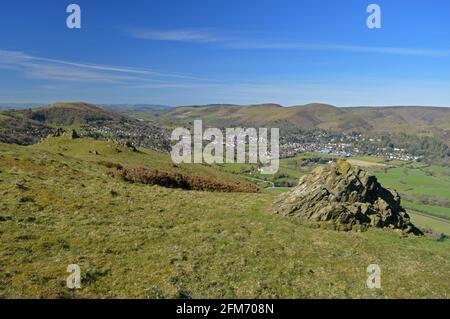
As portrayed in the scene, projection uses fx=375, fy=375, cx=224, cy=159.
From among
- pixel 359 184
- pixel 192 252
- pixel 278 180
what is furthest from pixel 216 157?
pixel 192 252

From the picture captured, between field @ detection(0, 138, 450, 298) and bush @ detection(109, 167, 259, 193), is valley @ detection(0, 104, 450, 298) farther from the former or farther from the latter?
bush @ detection(109, 167, 259, 193)

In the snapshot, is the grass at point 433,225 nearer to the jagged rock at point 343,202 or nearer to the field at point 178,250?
the jagged rock at point 343,202

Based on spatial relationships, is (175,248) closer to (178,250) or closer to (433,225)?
(178,250)

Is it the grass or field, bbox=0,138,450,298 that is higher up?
→ field, bbox=0,138,450,298

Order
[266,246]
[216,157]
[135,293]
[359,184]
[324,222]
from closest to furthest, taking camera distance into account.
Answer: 1. [135,293]
2. [266,246]
3. [324,222]
4. [359,184]
5. [216,157]

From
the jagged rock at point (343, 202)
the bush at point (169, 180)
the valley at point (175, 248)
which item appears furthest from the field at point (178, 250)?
the bush at point (169, 180)

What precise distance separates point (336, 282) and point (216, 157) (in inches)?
6722

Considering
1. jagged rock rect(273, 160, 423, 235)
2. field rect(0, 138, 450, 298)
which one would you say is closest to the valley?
field rect(0, 138, 450, 298)

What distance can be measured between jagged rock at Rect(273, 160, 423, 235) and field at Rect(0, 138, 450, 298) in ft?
5.72

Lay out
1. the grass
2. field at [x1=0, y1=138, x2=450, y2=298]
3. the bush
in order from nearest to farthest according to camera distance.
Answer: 1. field at [x1=0, y1=138, x2=450, y2=298]
2. the bush
3. the grass

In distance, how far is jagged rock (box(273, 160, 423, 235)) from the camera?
99.9ft

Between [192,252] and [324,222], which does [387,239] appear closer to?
[324,222]
